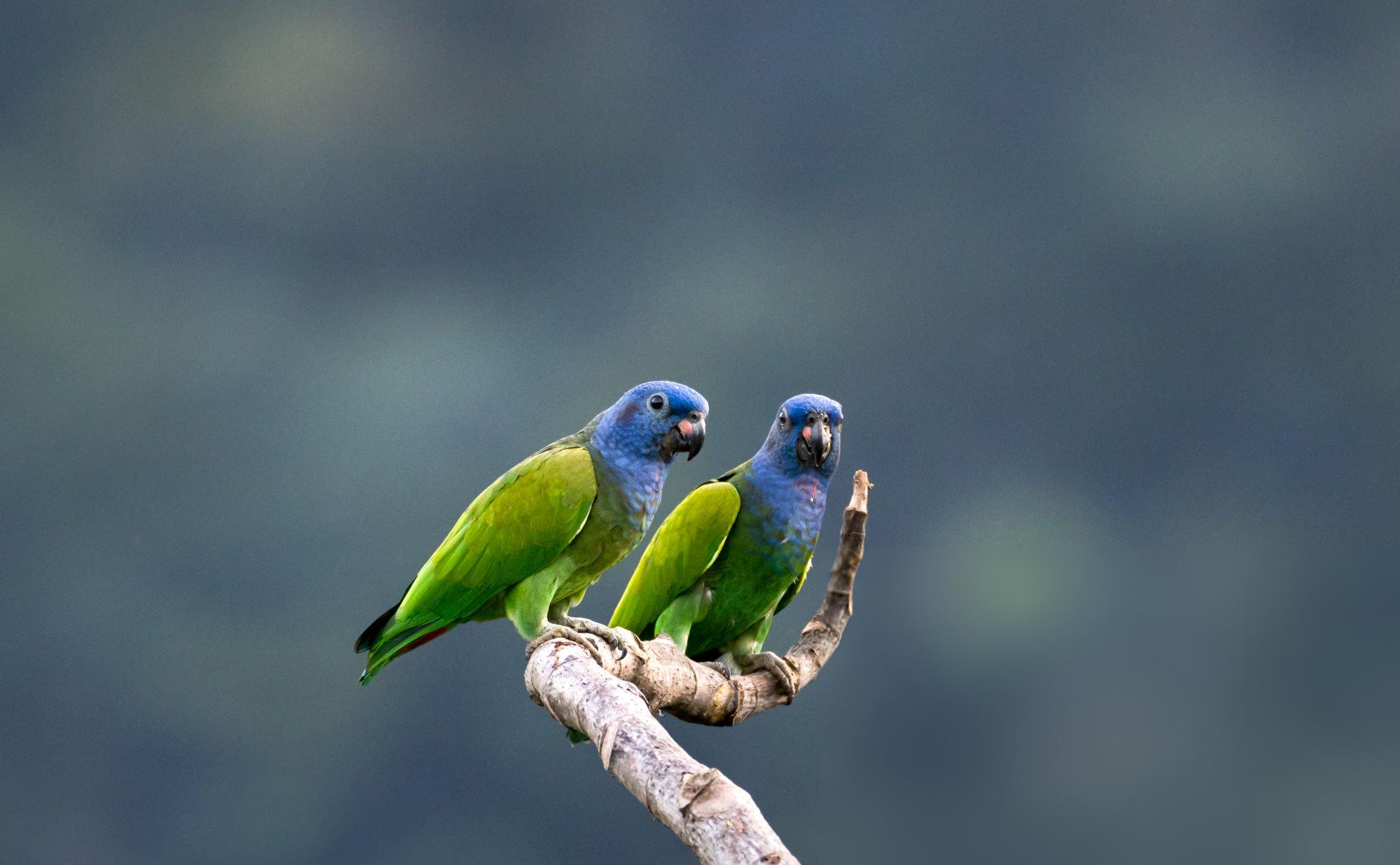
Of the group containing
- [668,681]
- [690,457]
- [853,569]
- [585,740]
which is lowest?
[585,740]

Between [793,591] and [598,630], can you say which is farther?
[793,591]

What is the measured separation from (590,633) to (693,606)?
41 cm

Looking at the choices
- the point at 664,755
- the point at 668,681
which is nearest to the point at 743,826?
the point at 664,755

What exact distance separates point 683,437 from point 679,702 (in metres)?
0.74

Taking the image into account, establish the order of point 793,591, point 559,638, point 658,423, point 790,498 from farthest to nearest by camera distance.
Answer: point 793,591 → point 790,498 → point 658,423 → point 559,638

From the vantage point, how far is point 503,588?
3.41 meters

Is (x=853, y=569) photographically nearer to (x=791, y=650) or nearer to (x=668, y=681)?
(x=791, y=650)

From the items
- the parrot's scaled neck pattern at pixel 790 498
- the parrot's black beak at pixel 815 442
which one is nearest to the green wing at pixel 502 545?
the parrot's scaled neck pattern at pixel 790 498

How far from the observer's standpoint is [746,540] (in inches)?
140

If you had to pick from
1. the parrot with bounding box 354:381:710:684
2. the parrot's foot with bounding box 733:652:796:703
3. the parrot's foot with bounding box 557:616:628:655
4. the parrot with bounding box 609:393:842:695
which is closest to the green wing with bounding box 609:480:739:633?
the parrot with bounding box 609:393:842:695

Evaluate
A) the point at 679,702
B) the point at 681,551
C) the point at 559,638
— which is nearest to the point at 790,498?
the point at 681,551

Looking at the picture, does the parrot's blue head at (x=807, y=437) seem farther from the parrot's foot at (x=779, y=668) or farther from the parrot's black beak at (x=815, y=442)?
the parrot's foot at (x=779, y=668)

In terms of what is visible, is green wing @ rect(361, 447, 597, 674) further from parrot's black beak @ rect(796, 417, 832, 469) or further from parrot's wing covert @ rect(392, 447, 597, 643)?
parrot's black beak @ rect(796, 417, 832, 469)

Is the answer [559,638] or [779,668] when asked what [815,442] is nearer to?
[779,668]
